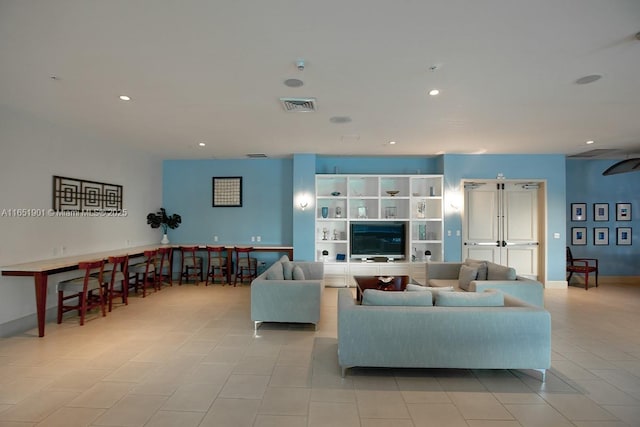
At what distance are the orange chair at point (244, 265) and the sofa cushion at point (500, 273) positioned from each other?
4.55 m

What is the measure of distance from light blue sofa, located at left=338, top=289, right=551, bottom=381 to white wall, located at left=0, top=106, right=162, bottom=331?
448 cm

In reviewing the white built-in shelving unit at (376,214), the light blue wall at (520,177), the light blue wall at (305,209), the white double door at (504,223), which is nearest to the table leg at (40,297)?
the light blue wall at (305,209)

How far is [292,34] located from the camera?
8.41ft

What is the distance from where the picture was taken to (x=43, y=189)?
15.8 ft

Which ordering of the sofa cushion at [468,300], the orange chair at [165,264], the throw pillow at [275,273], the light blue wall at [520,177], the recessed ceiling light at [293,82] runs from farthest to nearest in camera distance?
1. the light blue wall at [520,177]
2. the orange chair at [165,264]
3. the throw pillow at [275,273]
4. the recessed ceiling light at [293,82]
5. the sofa cushion at [468,300]

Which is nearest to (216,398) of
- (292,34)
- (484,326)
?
(484,326)

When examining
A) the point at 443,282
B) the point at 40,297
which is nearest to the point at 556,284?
the point at 443,282

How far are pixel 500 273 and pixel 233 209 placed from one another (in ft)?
18.8

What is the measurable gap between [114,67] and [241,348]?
10.4 feet

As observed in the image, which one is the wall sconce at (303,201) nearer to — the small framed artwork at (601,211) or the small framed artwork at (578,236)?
the small framed artwork at (578,236)

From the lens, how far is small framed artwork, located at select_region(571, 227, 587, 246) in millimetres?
7918

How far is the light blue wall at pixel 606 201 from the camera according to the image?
7.84 metres

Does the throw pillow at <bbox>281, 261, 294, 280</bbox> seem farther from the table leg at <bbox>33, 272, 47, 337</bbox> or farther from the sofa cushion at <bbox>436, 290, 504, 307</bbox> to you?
the table leg at <bbox>33, 272, 47, 337</bbox>

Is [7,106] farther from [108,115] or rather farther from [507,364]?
[507,364]
